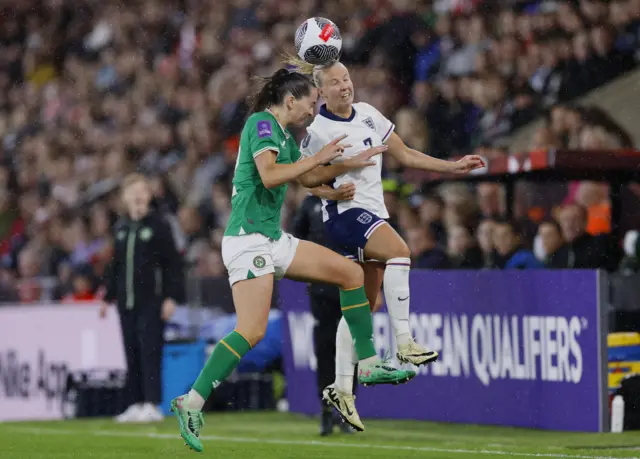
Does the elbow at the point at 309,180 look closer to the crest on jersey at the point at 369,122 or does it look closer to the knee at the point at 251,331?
the crest on jersey at the point at 369,122

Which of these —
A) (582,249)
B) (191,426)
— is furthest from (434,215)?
(191,426)

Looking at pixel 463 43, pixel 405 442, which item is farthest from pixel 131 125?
pixel 405 442

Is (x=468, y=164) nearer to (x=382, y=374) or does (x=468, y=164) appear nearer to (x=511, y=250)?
(x=382, y=374)

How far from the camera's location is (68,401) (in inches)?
566

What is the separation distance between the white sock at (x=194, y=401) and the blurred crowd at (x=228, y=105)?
3930 millimetres

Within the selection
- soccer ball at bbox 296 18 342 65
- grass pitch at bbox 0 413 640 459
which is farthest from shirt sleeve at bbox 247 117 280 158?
grass pitch at bbox 0 413 640 459

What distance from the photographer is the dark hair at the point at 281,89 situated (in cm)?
842

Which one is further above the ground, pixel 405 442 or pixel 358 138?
pixel 358 138

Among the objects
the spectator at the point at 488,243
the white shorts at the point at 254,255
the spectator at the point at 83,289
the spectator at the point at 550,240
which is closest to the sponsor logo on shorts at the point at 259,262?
the white shorts at the point at 254,255

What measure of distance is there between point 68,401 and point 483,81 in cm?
567

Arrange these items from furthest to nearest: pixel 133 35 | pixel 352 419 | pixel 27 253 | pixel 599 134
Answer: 1. pixel 133 35
2. pixel 27 253
3. pixel 599 134
4. pixel 352 419

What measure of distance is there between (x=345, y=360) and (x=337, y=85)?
1755 millimetres

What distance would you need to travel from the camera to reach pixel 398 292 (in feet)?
28.7

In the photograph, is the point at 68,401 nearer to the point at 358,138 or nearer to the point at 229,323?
the point at 229,323
